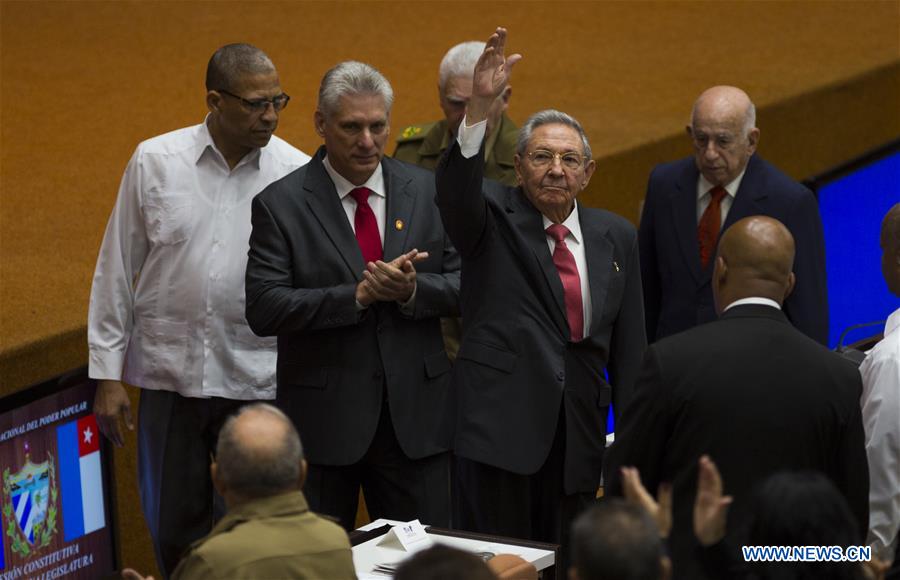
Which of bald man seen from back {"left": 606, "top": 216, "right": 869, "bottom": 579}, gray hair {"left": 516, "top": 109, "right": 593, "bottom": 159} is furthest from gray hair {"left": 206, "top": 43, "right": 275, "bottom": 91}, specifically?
bald man seen from back {"left": 606, "top": 216, "right": 869, "bottom": 579}

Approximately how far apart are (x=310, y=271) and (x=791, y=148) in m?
4.31

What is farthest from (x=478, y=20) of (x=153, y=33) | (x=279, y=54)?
(x=153, y=33)

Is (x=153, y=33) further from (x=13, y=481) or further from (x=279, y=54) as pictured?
(x=13, y=481)

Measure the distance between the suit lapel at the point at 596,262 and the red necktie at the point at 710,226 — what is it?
3.03 feet

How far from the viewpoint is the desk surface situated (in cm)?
382

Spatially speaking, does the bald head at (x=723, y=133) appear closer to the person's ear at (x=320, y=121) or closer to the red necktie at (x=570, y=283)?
the red necktie at (x=570, y=283)

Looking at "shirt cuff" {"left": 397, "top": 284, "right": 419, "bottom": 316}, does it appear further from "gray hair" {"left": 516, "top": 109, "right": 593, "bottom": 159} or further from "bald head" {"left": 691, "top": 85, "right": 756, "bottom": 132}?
"bald head" {"left": 691, "top": 85, "right": 756, "bottom": 132}

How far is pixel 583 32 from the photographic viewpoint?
9125 millimetres

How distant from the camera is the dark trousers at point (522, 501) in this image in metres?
4.23

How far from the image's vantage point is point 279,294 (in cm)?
425

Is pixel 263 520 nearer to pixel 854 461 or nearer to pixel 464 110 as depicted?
pixel 854 461

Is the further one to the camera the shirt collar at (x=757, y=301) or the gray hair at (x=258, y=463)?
the shirt collar at (x=757, y=301)

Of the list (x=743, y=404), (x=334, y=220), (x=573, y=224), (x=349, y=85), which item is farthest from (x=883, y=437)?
(x=349, y=85)

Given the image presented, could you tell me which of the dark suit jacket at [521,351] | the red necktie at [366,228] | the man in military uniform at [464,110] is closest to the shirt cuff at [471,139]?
the dark suit jacket at [521,351]
